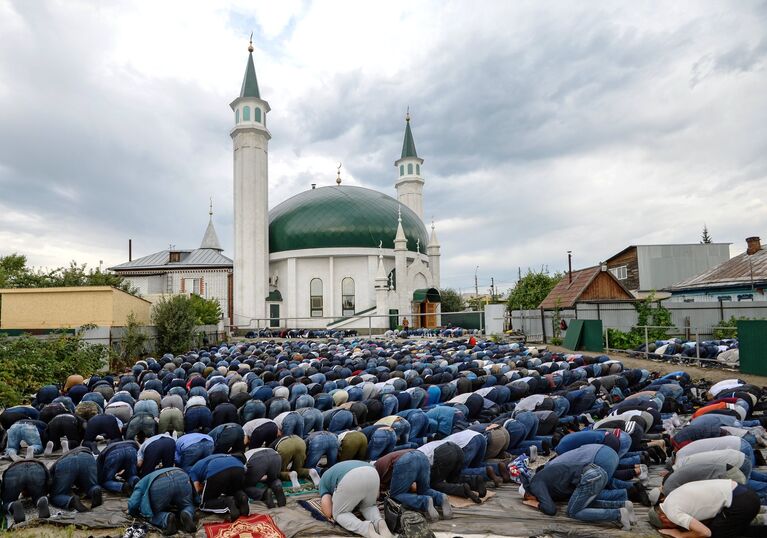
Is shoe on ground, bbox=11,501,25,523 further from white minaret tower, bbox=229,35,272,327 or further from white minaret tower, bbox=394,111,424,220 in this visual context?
white minaret tower, bbox=394,111,424,220

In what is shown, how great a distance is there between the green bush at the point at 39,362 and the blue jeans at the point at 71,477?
7792 millimetres

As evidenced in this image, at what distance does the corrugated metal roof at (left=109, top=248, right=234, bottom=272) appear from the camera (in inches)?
1693

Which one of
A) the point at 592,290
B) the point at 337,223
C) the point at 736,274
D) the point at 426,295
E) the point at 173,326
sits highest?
the point at 337,223

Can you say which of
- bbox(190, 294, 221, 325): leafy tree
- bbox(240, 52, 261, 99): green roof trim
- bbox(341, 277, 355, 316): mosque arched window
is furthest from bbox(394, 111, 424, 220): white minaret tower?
bbox(190, 294, 221, 325): leafy tree

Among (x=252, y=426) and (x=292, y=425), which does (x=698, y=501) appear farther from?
(x=252, y=426)

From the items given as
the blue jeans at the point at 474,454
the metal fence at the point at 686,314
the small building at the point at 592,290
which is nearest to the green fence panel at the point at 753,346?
the metal fence at the point at 686,314

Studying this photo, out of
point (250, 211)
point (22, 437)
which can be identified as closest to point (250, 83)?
point (250, 211)

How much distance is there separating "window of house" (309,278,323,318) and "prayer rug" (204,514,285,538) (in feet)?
120

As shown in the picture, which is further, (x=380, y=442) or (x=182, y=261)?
(x=182, y=261)

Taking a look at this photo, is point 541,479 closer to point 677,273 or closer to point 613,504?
point 613,504

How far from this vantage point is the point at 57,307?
68.8 feet

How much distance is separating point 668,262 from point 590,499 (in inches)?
1590

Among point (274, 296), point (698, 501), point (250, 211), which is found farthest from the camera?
point (274, 296)

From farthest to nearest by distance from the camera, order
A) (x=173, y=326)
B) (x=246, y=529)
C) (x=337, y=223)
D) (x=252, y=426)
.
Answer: (x=337, y=223) < (x=173, y=326) < (x=252, y=426) < (x=246, y=529)
